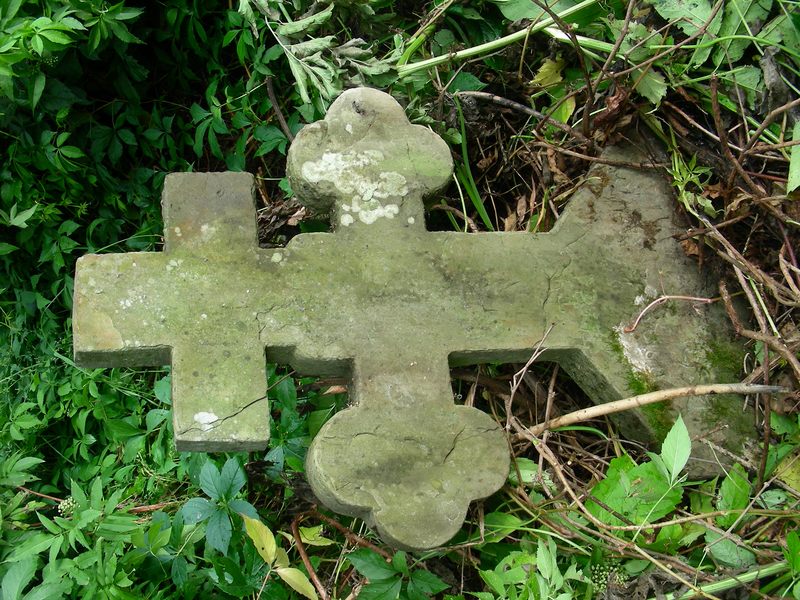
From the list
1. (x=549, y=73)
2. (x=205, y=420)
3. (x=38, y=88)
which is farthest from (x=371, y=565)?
(x=38, y=88)

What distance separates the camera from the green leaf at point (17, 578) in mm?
2243

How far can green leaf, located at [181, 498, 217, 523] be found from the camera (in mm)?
2504

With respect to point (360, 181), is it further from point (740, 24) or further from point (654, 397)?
point (740, 24)

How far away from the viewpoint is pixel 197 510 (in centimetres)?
252

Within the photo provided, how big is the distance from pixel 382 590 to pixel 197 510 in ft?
2.13

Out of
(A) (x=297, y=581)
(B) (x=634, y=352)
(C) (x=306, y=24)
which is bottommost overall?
(A) (x=297, y=581)

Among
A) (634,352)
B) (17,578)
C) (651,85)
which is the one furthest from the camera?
(651,85)

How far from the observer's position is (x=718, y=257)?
2711 mm

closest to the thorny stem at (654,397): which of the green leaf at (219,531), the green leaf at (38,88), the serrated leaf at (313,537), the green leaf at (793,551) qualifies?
the green leaf at (793,551)

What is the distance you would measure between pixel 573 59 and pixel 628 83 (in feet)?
1.11

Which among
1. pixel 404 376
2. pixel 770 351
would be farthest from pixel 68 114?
pixel 770 351

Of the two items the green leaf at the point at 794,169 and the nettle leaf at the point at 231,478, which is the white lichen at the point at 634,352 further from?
the nettle leaf at the point at 231,478

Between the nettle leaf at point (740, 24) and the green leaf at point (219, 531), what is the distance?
2242mm

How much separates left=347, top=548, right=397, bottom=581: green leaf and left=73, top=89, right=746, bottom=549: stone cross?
0.23 metres
